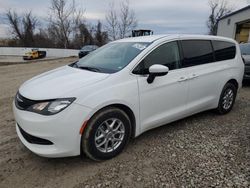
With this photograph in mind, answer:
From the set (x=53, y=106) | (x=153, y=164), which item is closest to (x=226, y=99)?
(x=153, y=164)

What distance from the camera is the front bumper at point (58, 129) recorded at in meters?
2.26

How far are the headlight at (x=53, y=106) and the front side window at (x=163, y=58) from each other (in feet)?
3.38

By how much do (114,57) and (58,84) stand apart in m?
1.06

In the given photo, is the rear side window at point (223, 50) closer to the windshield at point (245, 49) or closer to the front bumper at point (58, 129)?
the front bumper at point (58, 129)

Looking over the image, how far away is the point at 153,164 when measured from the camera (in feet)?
8.72

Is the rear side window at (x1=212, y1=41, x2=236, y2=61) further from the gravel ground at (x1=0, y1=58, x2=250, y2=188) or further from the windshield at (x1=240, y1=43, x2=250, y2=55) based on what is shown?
the windshield at (x1=240, y1=43, x2=250, y2=55)

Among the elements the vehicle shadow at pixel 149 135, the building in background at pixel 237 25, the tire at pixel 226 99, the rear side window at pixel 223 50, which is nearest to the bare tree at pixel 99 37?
the building in background at pixel 237 25

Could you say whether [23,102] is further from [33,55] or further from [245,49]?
[33,55]

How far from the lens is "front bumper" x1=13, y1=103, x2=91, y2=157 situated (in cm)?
226

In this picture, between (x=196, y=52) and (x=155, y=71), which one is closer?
(x=155, y=71)

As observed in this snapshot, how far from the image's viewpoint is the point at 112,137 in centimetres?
272

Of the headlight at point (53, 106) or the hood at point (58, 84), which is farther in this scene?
the hood at point (58, 84)

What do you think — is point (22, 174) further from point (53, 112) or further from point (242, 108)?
point (242, 108)

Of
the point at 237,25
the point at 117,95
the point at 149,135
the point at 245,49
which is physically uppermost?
the point at 237,25
